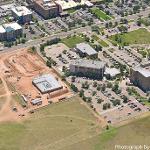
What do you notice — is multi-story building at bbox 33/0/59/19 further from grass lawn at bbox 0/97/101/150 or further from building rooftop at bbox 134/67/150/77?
grass lawn at bbox 0/97/101/150

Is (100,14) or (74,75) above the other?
(100,14)

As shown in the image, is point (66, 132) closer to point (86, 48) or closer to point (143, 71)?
point (143, 71)

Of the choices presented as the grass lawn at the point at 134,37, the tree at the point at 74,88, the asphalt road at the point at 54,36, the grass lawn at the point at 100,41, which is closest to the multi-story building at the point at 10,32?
the asphalt road at the point at 54,36

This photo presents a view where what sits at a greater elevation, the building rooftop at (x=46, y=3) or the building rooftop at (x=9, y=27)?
the building rooftop at (x=46, y=3)

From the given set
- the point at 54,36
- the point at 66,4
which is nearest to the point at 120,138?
the point at 54,36

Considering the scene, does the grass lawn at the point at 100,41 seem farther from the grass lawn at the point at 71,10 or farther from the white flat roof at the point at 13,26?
the white flat roof at the point at 13,26

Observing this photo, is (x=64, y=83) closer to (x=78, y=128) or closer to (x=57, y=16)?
(x=78, y=128)

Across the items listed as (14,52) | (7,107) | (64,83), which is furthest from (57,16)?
(7,107)
